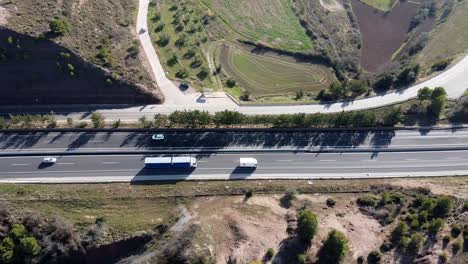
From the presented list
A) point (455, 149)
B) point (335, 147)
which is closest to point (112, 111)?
point (335, 147)

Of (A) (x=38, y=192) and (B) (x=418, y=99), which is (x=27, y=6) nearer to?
(A) (x=38, y=192)

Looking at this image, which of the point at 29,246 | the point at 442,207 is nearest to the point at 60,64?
the point at 29,246

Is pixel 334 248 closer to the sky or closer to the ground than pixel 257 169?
closer to the ground

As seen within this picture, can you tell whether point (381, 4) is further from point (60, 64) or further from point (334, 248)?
point (60, 64)

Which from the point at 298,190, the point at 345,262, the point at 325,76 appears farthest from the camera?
the point at 325,76

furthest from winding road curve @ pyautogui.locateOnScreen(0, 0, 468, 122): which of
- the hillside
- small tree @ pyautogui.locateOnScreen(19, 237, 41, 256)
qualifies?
small tree @ pyautogui.locateOnScreen(19, 237, 41, 256)
